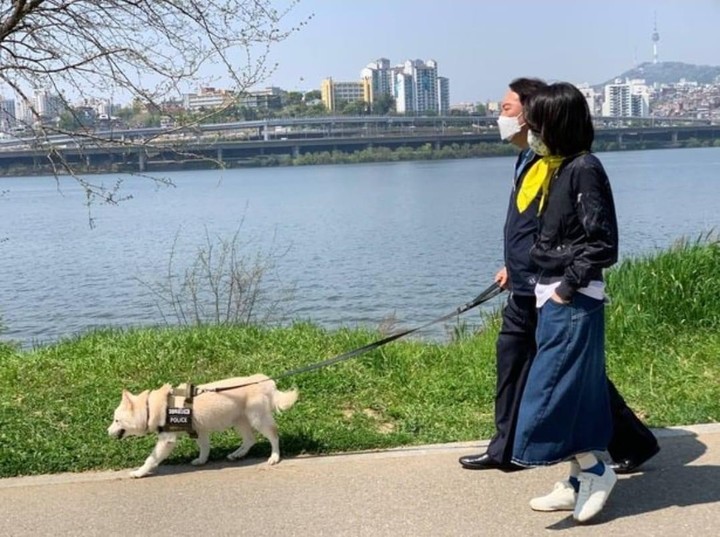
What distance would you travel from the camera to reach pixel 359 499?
4352mm

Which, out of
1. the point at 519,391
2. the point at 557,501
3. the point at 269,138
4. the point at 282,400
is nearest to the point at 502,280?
the point at 519,391

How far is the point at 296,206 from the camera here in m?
37.1

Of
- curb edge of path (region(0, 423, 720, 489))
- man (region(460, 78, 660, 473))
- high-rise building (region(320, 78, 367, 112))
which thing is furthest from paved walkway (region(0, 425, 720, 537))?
high-rise building (region(320, 78, 367, 112))

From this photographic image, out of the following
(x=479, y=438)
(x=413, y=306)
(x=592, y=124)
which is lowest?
(x=413, y=306)

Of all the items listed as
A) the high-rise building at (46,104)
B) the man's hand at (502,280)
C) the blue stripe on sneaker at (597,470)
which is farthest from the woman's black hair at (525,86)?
the high-rise building at (46,104)

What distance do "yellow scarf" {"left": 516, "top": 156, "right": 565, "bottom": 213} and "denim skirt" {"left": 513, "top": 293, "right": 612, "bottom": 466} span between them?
50 cm

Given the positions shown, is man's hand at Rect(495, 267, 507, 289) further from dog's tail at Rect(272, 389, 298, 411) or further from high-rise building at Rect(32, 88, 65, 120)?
high-rise building at Rect(32, 88, 65, 120)

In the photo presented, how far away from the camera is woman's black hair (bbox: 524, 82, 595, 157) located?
12.8 feet

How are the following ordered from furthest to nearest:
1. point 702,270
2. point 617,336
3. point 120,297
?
point 120,297 < point 702,270 < point 617,336

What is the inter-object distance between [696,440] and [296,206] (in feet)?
107

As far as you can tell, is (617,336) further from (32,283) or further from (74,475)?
(32,283)

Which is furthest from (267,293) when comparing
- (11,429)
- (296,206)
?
(296,206)

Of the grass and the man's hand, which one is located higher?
the man's hand

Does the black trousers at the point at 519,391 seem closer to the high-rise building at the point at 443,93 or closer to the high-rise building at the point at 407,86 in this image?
the high-rise building at the point at 407,86
